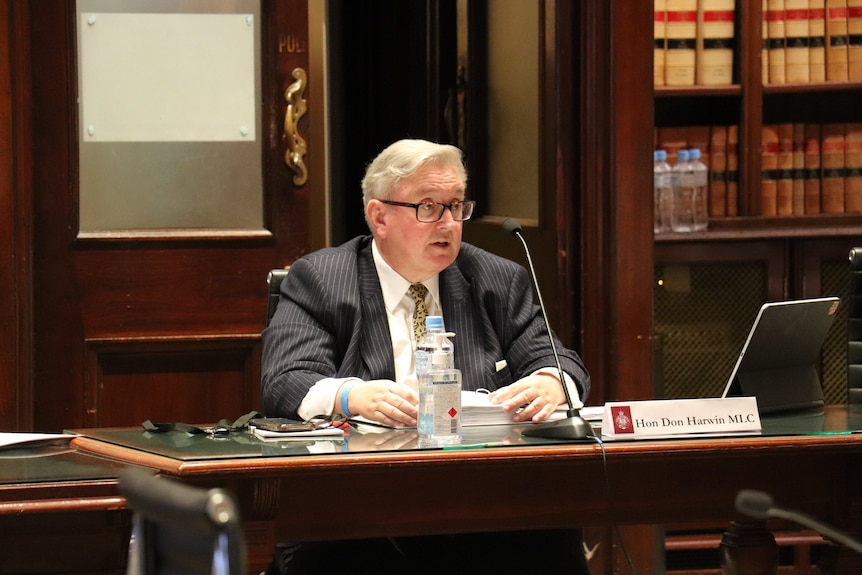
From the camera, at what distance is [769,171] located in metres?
4.00

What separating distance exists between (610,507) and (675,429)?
175 millimetres

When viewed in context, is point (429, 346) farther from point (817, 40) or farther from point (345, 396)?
point (817, 40)

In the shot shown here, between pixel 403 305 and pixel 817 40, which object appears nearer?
pixel 403 305

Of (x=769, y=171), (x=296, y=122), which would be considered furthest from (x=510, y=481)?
(x=769, y=171)

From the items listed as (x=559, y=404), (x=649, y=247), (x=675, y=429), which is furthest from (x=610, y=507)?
(x=649, y=247)

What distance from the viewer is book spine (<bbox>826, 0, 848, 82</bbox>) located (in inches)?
156

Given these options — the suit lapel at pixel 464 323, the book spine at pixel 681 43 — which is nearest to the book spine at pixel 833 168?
the book spine at pixel 681 43

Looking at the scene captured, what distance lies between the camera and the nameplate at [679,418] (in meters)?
2.13

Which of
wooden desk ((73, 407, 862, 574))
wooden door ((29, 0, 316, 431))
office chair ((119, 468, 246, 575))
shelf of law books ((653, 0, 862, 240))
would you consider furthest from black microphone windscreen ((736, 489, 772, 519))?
shelf of law books ((653, 0, 862, 240))

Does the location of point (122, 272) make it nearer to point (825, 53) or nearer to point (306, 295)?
point (306, 295)

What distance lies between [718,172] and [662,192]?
0.21 meters

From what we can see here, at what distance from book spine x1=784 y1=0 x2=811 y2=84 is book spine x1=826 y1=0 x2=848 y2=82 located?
0.07 m

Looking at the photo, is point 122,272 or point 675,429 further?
point 122,272

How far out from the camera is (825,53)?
3986mm
